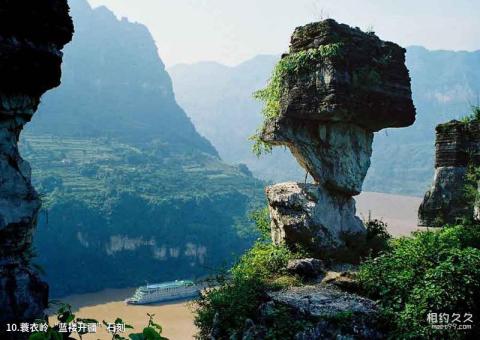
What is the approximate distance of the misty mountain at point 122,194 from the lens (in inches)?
2638

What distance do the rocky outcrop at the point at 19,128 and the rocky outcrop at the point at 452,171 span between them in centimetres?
1003

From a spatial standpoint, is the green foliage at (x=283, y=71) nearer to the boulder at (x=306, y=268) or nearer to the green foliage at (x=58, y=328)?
the boulder at (x=306, y=268)

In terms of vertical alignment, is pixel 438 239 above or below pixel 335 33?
below

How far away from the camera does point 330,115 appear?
11969 mm

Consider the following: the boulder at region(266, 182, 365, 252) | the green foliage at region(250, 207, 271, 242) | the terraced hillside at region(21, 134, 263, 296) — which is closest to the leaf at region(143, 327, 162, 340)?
the boulder at region(266, 182, 365, 252)

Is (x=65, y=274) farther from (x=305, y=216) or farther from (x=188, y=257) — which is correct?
(x=305, y=216)

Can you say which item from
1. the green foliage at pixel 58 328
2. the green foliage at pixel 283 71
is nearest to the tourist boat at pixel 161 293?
the green foliage at pixel 283 71

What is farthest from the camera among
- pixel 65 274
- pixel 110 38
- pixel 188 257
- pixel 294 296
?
pixel 110 38

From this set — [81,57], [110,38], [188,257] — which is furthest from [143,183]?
[110,38]

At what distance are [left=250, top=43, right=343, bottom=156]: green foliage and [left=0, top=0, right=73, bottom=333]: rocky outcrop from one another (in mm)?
6202

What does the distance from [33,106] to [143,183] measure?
79542mm

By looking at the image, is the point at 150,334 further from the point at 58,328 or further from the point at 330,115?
the point at 330,115

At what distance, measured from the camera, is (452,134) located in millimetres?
13414

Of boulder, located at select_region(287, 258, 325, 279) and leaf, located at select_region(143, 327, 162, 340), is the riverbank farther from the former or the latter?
leaf, located at select_region(143, 327, 162, 340)
